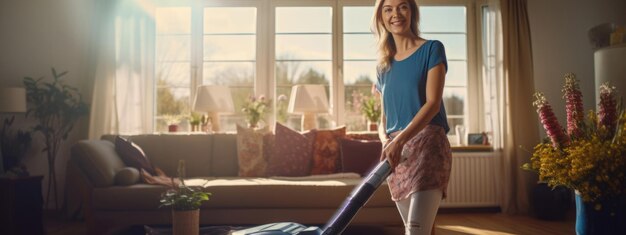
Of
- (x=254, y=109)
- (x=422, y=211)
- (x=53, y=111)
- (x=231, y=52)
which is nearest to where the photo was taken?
(x=422, y=211)

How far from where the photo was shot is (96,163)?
287 centimetres

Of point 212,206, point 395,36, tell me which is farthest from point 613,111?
point 212,206

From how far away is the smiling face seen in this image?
1.13 meters

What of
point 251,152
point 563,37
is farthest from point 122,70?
point 563,37

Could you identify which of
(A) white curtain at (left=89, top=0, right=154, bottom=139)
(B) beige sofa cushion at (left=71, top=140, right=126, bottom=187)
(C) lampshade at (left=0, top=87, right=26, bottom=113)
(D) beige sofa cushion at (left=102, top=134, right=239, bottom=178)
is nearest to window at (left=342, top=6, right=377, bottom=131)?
(D) beige sofa cushion at (left=102, top=134, right=239, bottom=178)

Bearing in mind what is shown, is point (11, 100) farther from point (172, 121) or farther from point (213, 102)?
point (213, 102)

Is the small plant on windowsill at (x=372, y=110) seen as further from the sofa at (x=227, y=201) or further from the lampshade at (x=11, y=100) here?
the lampshade at (x=11, y=100)

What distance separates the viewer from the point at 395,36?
1176mm

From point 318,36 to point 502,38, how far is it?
5.71ft

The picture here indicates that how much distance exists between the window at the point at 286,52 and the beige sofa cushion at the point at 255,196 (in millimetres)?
1542

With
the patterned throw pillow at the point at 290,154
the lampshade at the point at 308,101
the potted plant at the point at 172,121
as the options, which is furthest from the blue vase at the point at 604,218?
the potted plant at the point at 172,121

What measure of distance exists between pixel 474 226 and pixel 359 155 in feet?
3.57

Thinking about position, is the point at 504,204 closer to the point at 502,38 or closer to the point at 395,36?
the point at 502,38

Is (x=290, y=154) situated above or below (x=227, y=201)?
above
